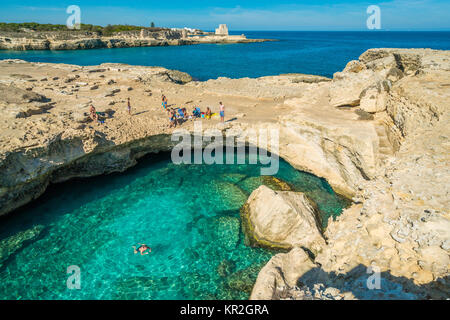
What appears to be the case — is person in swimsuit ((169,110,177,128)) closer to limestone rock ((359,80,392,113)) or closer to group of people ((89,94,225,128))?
group of people ((89,94,225,128))

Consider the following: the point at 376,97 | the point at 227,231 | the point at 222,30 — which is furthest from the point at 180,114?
the point at 222,30

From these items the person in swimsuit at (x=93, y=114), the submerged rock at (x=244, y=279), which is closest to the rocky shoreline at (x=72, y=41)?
the person in swimsuit at (x=93, y=114)

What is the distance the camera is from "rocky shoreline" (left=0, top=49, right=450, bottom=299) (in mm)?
6781

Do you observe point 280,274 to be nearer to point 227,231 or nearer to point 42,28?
point 227,231

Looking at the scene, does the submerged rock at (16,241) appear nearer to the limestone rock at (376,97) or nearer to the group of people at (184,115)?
the group of people at (184,115)

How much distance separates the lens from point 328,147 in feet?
50.6

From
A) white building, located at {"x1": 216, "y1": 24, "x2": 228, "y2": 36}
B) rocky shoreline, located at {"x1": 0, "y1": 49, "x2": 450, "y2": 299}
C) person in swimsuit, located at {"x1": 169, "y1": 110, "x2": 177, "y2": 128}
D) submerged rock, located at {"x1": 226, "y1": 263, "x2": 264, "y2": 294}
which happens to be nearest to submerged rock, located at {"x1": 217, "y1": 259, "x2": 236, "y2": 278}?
submerged rock, located at {"x1": 226, "y1": 263, "x2": 264, "y2": 294}

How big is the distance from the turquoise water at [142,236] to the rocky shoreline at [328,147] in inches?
58.4

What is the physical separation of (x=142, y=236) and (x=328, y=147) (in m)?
11.8

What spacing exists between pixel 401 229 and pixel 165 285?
8793mm

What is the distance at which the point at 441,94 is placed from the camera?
11.8 metres

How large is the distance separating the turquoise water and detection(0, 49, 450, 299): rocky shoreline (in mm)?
1484

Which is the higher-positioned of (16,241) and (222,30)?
(222,30)
